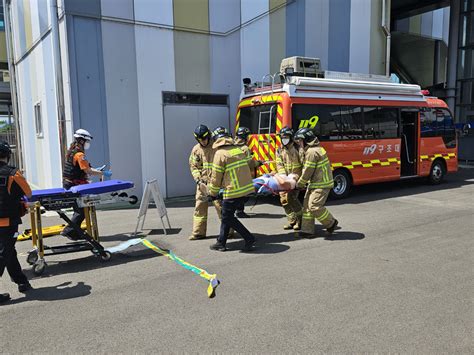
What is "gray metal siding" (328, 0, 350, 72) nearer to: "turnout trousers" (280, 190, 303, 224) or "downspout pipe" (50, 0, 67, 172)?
"turnout trousers" (280, 190, 303, 224)

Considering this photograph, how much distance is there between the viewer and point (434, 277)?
4.85 m

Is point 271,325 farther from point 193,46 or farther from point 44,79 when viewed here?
point 44,79

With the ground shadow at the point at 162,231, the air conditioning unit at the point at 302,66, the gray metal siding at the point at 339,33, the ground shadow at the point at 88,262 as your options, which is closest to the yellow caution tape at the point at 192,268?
the ground shadow at the point at 88,262

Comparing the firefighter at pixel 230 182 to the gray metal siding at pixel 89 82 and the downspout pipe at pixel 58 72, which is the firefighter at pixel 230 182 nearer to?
the gray metal siding at pixel 89 82

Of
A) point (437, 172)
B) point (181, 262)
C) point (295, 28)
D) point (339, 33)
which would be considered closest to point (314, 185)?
point (181, 262)

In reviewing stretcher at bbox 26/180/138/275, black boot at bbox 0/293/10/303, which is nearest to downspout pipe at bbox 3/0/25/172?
stretcher at bbox 26/180/138/275

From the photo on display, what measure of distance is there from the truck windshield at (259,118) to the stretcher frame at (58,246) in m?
5.02

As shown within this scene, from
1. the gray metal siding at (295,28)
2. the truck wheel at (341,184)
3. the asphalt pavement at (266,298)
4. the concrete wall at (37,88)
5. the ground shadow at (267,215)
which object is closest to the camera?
the asphalt pavement at (266,298)

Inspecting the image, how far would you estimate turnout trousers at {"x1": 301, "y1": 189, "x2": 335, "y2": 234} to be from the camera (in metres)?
6.71

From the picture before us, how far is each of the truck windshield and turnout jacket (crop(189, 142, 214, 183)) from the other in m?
2.89

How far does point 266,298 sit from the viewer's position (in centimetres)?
433

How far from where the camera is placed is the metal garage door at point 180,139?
36.6ft

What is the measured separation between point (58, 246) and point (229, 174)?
2.59 metres

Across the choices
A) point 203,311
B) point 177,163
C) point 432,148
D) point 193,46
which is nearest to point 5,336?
point 203,311
